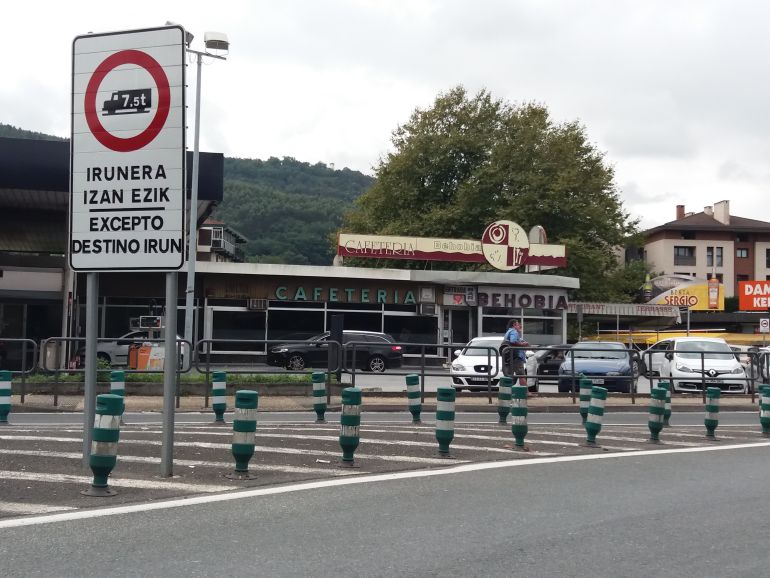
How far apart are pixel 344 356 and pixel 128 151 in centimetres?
1184

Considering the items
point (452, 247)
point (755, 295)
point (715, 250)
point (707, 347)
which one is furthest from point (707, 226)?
point (707, 347)

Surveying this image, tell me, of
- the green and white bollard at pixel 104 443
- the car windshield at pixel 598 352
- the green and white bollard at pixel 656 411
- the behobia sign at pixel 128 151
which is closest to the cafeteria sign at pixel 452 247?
the car windshield at pixel 598 352

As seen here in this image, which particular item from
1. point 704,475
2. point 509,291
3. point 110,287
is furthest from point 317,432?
point 509,291

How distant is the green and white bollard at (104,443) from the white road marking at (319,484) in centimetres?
52

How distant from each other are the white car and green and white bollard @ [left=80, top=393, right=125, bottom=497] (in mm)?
13153

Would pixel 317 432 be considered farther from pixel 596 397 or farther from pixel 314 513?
pixel 314 513

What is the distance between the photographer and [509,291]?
40.0 meters

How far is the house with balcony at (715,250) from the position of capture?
311 ft

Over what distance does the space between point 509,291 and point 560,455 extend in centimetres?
2881

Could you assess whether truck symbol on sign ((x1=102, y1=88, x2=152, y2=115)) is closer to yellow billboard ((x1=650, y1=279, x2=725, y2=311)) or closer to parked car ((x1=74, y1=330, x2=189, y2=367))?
parked car ((x1=74, y1=330, x2=189, y2=367))

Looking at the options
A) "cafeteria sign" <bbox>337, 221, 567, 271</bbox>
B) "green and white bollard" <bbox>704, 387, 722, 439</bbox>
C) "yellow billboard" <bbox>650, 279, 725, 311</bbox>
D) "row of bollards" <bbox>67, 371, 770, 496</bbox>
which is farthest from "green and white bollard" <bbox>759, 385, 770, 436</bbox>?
"yellow billboard" <bbox>650, 279, 725, 311</bbox>

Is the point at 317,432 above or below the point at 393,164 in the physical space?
below

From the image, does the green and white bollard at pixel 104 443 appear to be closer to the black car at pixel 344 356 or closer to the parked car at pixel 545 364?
the black car at pixel 344 356

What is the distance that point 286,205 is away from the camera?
92.0m
